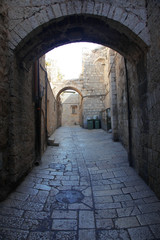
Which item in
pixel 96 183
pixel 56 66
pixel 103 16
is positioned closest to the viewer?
pixel 103 16

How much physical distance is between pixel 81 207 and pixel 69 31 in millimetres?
3392

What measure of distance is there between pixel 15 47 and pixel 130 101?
301cm

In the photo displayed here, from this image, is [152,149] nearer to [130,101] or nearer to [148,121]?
[148,121]

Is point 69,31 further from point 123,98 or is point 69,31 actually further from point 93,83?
point 93,83

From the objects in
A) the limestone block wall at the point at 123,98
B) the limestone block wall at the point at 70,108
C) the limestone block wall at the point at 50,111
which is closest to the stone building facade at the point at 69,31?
the limestone block wall at the point at 123,98

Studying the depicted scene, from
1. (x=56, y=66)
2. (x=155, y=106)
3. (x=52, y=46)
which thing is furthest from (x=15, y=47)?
(x=56, y=66)

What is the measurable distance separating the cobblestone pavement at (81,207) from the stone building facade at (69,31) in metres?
0.35

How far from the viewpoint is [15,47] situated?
2641 mm

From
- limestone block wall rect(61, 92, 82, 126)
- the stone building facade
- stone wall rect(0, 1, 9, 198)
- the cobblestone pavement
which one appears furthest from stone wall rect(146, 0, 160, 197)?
limestone block wall rect(61, 92, 82, 126)

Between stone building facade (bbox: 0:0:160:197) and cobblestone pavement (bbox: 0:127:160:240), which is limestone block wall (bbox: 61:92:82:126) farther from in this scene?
stone building facade (bbox: 0:0:160:197)

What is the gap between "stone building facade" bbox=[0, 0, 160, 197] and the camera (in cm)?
247

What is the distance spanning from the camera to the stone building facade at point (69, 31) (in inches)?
97.3

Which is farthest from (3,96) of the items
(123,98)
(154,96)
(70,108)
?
(70,108)

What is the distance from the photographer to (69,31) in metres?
3.09
